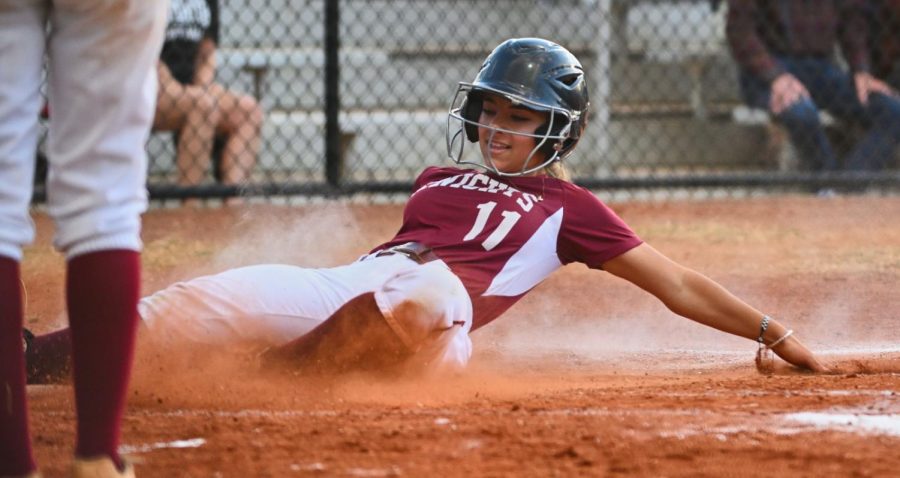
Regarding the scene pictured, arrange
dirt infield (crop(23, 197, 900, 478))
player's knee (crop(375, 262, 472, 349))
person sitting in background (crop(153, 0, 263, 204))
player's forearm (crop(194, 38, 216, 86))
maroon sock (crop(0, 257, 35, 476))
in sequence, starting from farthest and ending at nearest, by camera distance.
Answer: player's forearm (crop(194, 38, 216, 86)) → person sitting in background (crop(153, 0, 263, 204)) → player's knee (crop(375, 262, 472, 349)) → dirt infield (crop(23, 197, 900, 478)) → maroon sock (crop(0, 257, 35, 476))

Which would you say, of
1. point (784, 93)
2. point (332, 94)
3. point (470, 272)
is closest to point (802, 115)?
point (784, 93)

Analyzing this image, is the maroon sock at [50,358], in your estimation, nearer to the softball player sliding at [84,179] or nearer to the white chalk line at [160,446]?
the white chalk line at [160,446]

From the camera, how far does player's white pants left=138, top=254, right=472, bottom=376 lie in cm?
338

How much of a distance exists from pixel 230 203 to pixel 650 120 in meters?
4.32

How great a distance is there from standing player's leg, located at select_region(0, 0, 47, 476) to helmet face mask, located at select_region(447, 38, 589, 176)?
177cm

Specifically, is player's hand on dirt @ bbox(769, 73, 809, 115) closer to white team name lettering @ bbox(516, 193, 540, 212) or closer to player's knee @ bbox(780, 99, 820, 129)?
player's knee @ bbox(780, 99, 820, 129)

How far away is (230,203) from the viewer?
8.19 meters

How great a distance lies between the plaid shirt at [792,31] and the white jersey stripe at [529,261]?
5668mm

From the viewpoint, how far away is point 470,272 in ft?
12.2

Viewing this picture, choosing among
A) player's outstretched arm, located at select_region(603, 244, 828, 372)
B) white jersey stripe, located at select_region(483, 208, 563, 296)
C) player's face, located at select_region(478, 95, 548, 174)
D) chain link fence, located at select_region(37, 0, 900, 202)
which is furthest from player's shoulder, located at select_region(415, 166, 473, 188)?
chain link fence, located at select_region(37, 0, 900, 202)

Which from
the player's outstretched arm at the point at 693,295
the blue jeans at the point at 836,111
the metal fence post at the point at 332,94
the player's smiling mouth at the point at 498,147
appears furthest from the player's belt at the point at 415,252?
the blue jeans at the point at 836,111

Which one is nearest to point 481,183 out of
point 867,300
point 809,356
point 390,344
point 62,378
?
point 390,344

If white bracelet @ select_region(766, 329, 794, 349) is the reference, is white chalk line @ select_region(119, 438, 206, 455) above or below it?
above

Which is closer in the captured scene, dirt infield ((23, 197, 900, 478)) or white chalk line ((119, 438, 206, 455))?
dirt infield ((23, 197, 900, 478))
